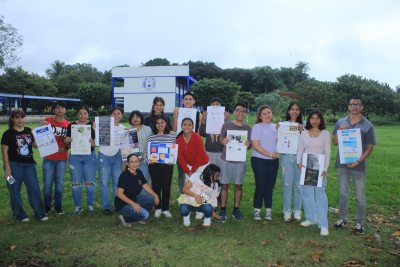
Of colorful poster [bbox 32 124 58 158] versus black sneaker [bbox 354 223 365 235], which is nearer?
black sneaker [bbox 354 223 365 235]

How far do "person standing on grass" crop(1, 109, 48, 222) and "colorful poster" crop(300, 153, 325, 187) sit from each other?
4.48 meters

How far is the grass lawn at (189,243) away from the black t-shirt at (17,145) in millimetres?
1125

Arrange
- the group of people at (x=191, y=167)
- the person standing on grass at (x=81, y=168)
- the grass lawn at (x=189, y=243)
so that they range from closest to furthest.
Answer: the grass lawn at (x=189, y=243), the group of people at (x=191, y=167), the person standing on grass at (x=81, y=168)

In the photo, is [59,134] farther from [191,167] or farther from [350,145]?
[350,145]

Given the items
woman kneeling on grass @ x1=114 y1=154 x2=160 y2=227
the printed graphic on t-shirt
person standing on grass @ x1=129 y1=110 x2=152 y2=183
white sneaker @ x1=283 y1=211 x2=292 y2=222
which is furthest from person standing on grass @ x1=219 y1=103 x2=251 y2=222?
the printed graphic on t-shirt

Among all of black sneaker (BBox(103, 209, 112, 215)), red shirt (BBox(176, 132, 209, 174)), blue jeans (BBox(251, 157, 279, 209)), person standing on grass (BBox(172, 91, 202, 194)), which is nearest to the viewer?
red shirt (BBox(176, 132, 209, 174))

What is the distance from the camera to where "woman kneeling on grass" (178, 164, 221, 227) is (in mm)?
6016

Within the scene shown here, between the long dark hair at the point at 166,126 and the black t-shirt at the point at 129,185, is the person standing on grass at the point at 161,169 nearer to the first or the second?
the long dark hair at the point at 166,126

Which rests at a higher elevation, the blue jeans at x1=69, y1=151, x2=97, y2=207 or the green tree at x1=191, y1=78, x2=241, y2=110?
the green tree at x1=191, y1=78, x2=241, y2=110

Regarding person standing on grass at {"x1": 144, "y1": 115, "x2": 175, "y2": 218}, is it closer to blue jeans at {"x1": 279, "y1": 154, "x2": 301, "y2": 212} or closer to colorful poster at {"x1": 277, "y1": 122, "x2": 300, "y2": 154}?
colorful poster at {"x1": 277, "y1": 122, "x2": 300, "y2": 154}

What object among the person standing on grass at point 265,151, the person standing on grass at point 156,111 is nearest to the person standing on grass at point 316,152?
the person standing on grass at point 265,151

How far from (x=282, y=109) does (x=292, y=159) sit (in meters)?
40.2

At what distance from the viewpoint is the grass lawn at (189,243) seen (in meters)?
4.72

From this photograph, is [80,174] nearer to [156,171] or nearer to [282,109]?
[156,171]
